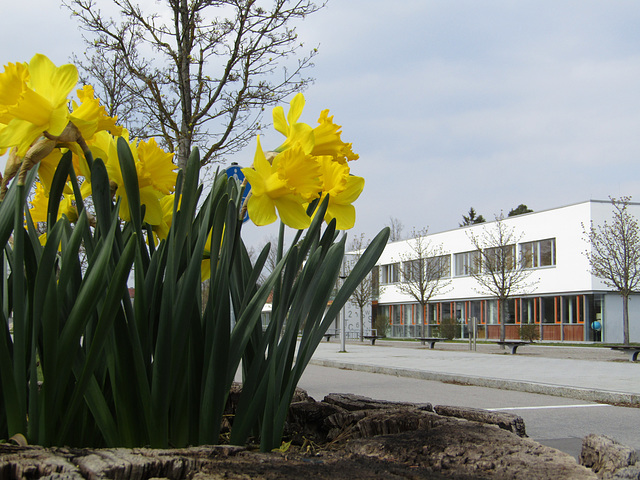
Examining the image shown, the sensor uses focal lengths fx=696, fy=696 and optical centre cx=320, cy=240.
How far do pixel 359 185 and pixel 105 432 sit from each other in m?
0.73

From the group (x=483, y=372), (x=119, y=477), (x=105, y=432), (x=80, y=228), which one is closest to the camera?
(x=119, y=477)

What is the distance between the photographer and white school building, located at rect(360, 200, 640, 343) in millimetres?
32688

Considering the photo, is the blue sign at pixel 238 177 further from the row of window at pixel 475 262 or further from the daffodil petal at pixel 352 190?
the row of window at pixel 475 262

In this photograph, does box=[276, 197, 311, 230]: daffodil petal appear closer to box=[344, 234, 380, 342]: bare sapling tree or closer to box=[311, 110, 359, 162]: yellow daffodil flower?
box=[311, 110, 359, 162]: yellow daffodil flower

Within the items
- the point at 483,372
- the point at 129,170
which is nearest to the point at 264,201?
the point at 129,170

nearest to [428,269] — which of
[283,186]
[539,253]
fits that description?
[539,253]

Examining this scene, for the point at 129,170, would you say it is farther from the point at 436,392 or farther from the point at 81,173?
the point at 436,392

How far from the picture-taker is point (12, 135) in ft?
3.96

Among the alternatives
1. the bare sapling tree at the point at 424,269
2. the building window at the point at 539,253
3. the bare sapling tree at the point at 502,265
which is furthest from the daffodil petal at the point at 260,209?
the bare sapling tree at the point at 424,269

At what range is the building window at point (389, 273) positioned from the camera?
49.2 m

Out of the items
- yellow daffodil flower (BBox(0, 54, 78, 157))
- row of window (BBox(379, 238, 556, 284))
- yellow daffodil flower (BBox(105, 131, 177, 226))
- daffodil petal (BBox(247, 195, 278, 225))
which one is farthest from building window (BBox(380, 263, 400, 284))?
yellow daffodil flower (BBox(0, 54, 78, 157))

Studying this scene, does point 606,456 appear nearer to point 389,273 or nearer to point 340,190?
point 340,190

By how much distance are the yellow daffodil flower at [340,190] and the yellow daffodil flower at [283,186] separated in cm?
8

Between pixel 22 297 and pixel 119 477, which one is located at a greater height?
pixel 22 297
